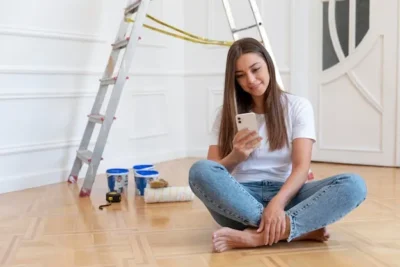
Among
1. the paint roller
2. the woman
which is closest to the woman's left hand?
the woman

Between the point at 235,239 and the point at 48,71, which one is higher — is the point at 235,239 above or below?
below

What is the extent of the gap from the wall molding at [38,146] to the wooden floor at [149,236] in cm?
25

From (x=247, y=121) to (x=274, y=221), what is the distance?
1.05 feet

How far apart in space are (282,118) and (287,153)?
12 centimetres

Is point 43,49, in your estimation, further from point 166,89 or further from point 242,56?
point 242,56

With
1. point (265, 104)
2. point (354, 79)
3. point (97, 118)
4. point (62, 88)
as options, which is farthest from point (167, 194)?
point (354, 79)

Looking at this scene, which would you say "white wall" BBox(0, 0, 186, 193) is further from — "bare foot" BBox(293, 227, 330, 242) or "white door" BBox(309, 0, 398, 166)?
"bare foot" BBox(293, 227, 330, 242)

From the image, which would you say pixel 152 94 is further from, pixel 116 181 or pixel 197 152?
pixel 116 181

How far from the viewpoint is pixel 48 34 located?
9.50 ft

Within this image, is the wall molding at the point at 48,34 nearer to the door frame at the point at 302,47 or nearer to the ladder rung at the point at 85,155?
the ladder rung at the point at 85,155

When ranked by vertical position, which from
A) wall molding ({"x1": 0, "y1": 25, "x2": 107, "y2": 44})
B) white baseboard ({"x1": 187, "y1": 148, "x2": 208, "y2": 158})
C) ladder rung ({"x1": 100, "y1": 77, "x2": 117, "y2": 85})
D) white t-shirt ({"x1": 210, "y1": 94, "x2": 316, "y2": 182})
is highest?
wall molding ({"x1": 0, "y1": 25, "x2": 107, "y2": 44})

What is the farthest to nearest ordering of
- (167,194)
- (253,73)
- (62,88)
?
(62,88), (167,194), (253,73)

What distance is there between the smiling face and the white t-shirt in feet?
0.38

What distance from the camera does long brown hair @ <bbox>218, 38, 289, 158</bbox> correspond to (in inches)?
67.9
